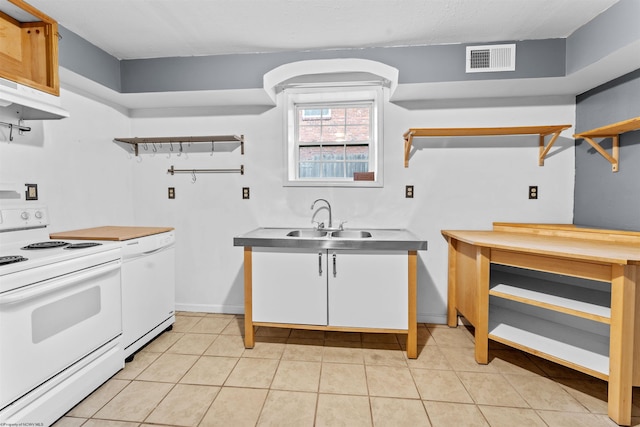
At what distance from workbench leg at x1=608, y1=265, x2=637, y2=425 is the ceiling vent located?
1.55m

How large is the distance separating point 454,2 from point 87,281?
2.72 metres

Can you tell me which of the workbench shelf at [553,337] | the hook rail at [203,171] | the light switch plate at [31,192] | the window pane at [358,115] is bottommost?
the workbench shelf at [553,337]

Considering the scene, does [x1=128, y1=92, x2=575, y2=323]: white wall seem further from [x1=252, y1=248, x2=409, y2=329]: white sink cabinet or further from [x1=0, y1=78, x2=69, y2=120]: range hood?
[x1=0, y1=78, x2=69, y2=120]: range hood

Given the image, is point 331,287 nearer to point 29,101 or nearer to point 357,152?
point 357,152

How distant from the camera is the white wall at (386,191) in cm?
266

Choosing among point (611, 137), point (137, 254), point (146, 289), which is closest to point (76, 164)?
point (137, 254)

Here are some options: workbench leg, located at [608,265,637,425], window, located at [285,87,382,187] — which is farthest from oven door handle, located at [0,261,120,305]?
workbench leg, located at [608,265,637,425]

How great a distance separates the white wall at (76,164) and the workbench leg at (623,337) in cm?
353

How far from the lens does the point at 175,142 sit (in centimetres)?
294

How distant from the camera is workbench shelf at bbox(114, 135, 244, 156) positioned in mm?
2766

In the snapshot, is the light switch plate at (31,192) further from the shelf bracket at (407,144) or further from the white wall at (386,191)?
the shelf bracket at (407,144)

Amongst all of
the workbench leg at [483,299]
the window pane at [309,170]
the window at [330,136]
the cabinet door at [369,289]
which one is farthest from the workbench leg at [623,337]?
the window pane at [309,170]

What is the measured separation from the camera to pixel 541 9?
1.90 m

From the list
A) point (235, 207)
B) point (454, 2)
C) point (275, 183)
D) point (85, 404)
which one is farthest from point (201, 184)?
point (454, 2)
